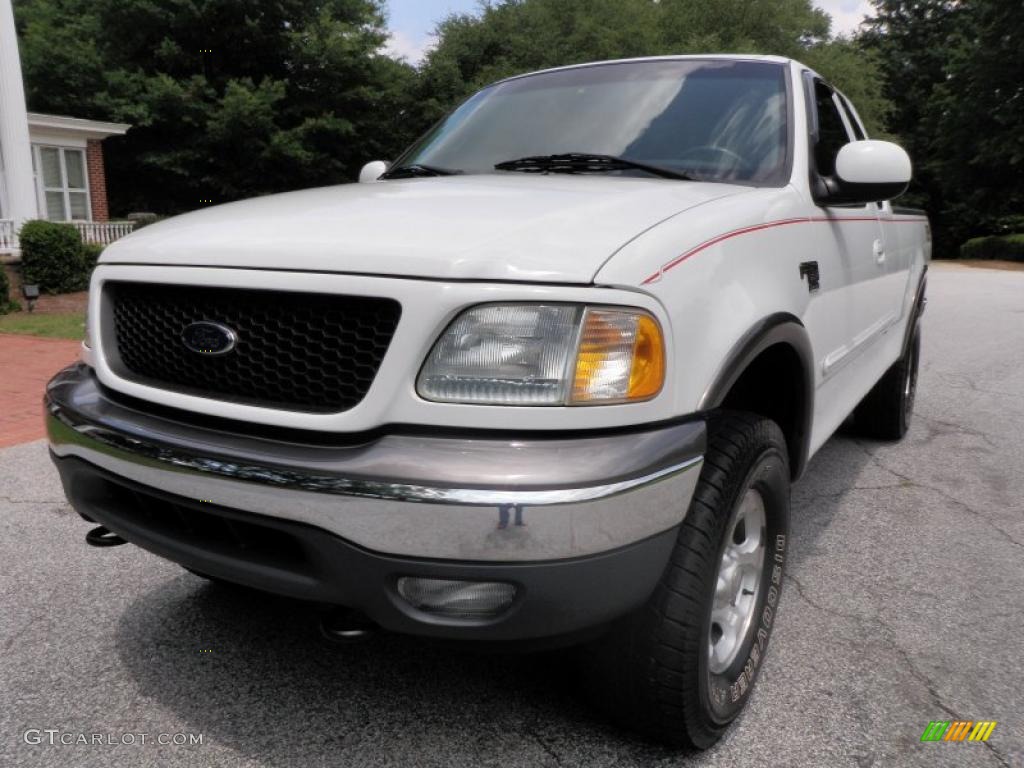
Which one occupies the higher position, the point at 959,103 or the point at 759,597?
the point at 959,103

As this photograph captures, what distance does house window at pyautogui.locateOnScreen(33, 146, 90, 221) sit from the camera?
19962mm

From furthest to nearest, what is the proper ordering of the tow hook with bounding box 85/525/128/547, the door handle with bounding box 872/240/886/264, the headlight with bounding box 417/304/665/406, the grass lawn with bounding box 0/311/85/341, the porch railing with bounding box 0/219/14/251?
the porch railing with bounding box 0/219/14/251 → the grass lawn with bounding box 0/311/85/341 → the door handle with bounding box 872/240/886/264 → the tow hook with bounding box 85/525/128/547 → the headlight with bounding box 417/304/665/406

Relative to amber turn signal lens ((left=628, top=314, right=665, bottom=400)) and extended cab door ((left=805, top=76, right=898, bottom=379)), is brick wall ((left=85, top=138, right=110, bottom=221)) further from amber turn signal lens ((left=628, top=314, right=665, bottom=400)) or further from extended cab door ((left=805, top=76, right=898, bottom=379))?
amber turn signal lens ((left=628, top=314, right=665, bottom=400))

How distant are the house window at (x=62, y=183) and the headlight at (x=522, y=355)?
21.4 metres

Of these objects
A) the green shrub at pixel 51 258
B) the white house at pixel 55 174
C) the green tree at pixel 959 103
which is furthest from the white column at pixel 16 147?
the green tree at pixel 959 103

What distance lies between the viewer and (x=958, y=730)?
2.14m

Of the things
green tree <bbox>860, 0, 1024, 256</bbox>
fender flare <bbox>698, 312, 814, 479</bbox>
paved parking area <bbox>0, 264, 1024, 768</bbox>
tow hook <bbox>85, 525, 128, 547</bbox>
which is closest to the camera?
fender flare <bbox>698, 312, 814, 479</bbox>

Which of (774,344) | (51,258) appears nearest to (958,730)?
(774,344)

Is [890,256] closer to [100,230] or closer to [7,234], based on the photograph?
[7,234]

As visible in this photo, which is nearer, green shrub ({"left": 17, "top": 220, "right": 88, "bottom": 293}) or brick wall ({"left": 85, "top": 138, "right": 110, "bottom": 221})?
green shrub ({"left": 17, "top": 220, "right": 88, "bottom": 293})

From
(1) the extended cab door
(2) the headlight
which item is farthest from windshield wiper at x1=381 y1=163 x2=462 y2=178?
(2) the headlight

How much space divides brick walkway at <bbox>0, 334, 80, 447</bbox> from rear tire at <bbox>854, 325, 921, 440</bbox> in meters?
4.83

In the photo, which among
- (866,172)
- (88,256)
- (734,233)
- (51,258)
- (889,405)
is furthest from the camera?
(88,256)
